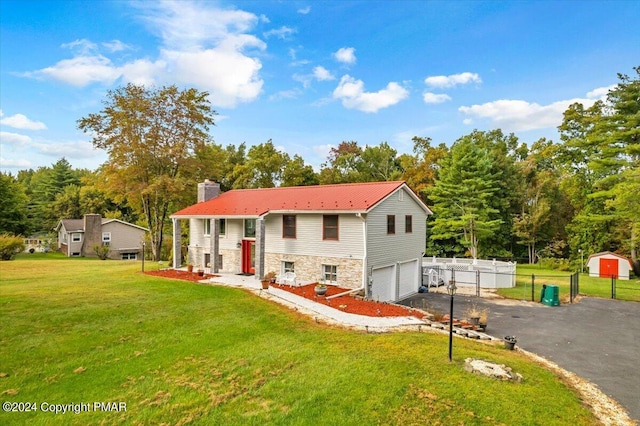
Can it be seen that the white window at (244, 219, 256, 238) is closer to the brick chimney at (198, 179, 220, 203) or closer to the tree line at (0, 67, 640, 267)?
the brick chimney at (198, 179, 220, 203)

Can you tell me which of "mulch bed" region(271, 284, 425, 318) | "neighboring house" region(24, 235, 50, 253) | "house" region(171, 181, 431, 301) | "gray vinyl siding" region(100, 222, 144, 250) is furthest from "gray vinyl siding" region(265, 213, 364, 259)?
"neighboring house" region(24, 235, 50, 253)

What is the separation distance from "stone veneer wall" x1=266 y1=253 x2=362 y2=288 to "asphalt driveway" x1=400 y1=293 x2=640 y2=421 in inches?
147

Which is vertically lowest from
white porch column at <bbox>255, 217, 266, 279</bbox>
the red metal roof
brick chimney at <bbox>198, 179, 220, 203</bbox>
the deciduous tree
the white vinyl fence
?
the white vinyl fence

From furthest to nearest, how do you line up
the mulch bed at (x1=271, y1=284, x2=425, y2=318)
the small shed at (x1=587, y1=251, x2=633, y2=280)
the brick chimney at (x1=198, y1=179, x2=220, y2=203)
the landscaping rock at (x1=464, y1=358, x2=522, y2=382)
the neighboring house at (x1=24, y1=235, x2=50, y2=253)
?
the neighboring house at (x1=24, y1=235, x2=50, y2=253) → the small shed at (x1=587, y1=251, x2=633, y2=280) → the brick chimney at (x1=198, y1=179, x2=220, y2=203) → the mulch bed at (x1=271, y1=284, x2=425, y2=318) → the landscaping rock at (x1=464, y1=358, x2=522, y2=382)

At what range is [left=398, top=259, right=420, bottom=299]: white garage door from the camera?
721 inches

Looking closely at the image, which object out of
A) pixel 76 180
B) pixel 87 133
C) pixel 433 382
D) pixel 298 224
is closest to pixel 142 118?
pixel 87 133

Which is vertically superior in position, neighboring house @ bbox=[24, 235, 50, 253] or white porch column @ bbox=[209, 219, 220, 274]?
white porch column @ bbox=[209, 219, 220, 274]

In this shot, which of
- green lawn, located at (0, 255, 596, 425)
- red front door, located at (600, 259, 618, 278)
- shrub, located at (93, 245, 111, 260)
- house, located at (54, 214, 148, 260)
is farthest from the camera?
house, located at (54, 214, 148, 260)

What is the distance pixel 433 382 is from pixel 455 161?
102 ft

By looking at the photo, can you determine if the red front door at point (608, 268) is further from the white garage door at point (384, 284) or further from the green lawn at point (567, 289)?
the white garage door at point (384, 284)

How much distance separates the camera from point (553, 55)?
1986 cm

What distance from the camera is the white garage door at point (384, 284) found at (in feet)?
52.6

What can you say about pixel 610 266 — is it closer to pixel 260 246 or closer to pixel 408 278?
pixel 408 278

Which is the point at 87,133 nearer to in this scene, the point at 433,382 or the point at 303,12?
the point at 303,12
